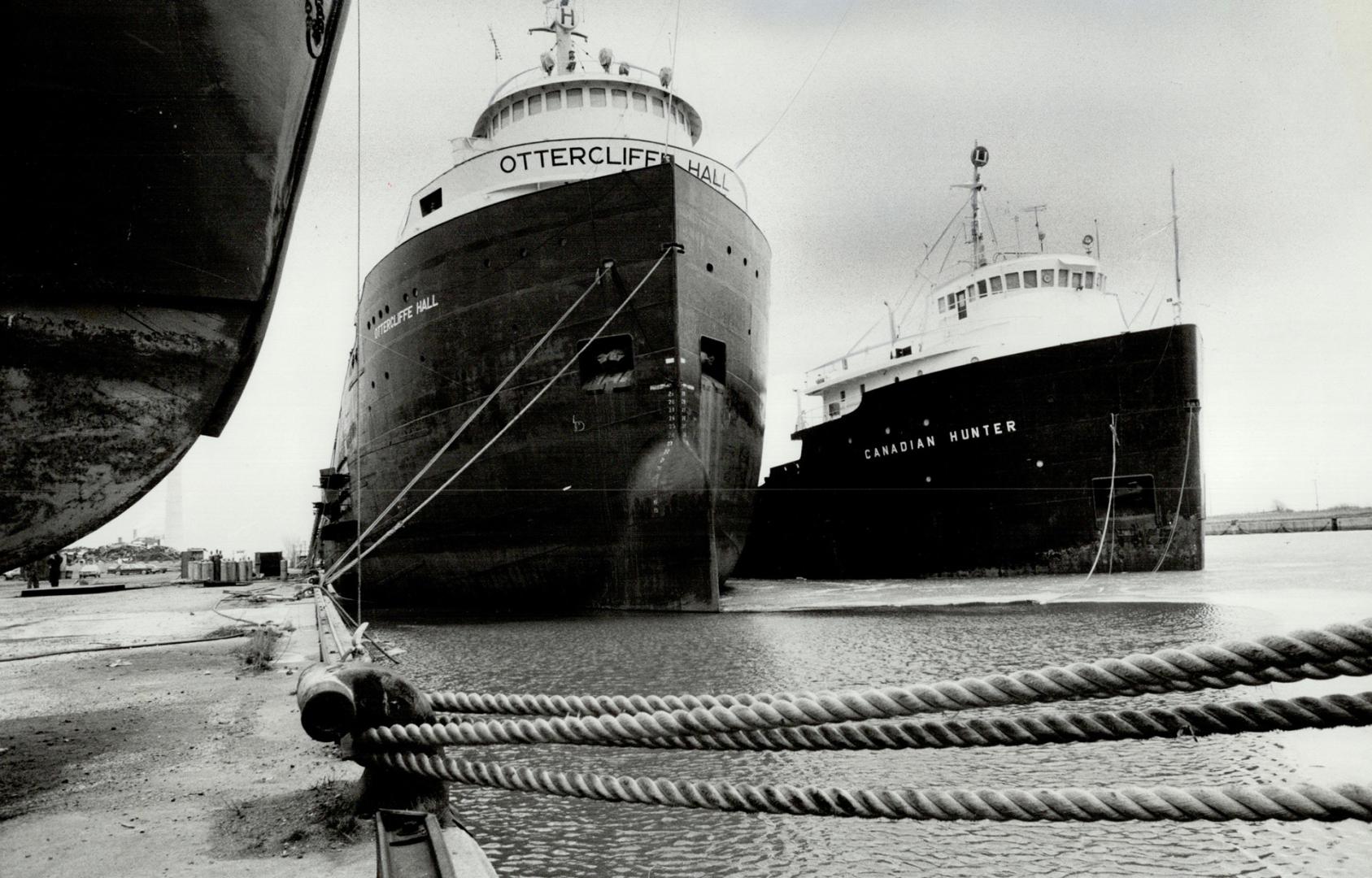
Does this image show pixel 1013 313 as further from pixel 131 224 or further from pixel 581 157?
pixel 131 224

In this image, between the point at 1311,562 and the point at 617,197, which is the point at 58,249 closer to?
the point at 617,197

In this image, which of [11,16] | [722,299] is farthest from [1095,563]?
[11,16]

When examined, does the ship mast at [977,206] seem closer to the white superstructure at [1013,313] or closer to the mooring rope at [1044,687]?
the white superstructure at [1013,313]

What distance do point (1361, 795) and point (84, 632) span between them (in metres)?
10.5

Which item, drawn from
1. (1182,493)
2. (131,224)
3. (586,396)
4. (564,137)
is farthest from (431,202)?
(1182,493)

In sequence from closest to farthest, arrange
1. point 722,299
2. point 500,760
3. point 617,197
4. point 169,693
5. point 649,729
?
point 649,729 < point 500,760 < point 169,693 < point 617,197 < point 722,299

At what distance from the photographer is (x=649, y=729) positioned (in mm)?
1660

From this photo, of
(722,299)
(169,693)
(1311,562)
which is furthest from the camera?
(1311,562)

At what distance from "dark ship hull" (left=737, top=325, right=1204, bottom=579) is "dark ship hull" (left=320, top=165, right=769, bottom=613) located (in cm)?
757

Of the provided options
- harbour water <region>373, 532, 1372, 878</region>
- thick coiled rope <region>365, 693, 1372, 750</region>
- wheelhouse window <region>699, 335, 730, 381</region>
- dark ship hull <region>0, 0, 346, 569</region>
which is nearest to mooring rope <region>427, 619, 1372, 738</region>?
thick coiled rope <region>365, 693, 1372, 750</region>

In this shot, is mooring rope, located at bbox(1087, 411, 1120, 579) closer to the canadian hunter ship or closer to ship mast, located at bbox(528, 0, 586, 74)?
the canadian hunter ship

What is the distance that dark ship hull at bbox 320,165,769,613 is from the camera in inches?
388

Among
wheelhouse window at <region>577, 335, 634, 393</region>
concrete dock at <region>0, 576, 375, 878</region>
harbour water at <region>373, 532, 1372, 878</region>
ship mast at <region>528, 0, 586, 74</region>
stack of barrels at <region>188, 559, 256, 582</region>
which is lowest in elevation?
stack of barrels at <region>188, 559, 256, 582</region>

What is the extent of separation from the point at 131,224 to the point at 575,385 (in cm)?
722
